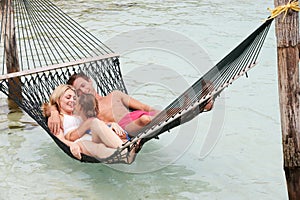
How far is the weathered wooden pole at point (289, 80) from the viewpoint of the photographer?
2342 millimetres

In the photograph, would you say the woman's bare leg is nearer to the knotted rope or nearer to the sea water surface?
the sea water surface

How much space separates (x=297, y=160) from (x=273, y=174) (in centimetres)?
87

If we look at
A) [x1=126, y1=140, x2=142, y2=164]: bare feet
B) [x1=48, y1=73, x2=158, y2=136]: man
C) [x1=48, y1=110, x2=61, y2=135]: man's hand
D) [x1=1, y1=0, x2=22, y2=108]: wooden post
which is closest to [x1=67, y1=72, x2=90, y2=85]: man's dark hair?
[x1=48, y1=73, x2=158, y2=136]: man

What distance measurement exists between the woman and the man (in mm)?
50

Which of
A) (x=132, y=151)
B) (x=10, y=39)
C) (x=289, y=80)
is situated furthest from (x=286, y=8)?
(x=10, y=39)

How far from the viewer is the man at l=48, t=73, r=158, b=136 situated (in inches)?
128

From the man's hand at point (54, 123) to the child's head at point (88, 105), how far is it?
0.15 meters

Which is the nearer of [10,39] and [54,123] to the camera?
[54,123]

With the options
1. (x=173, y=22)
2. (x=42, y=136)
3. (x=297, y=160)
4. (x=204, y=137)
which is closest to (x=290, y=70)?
(x=297, y=160)

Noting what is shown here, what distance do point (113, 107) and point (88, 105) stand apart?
0.15 m

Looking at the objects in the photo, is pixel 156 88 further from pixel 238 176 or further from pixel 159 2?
pixel 159 2

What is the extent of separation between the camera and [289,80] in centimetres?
236

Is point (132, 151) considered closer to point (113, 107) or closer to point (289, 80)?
point (113, 107)

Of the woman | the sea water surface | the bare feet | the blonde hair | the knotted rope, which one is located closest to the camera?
the knotted rope
